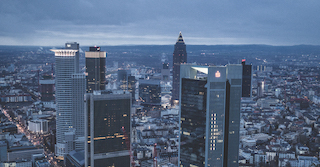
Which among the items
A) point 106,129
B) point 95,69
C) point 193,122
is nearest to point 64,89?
point 95,69

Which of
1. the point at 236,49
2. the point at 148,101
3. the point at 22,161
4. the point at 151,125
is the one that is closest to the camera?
the point at 22,161

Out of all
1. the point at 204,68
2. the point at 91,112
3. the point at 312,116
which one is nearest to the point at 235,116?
the point at 204,68

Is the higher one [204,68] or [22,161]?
[204,68]

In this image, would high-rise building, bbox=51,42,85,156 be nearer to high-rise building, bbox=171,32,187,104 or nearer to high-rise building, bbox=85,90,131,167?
high-rise building, bbox=85,90,131,167

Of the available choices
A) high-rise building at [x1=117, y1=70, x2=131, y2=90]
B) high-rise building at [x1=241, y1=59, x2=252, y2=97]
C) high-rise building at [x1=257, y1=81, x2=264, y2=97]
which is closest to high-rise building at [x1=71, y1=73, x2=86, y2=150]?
high-rise building at [x1=241, y1=59, x2=252, y2=97]

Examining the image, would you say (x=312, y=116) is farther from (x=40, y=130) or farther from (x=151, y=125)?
(x=40, y=130)

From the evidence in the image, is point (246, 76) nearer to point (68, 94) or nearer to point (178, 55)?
point (178, 55)
